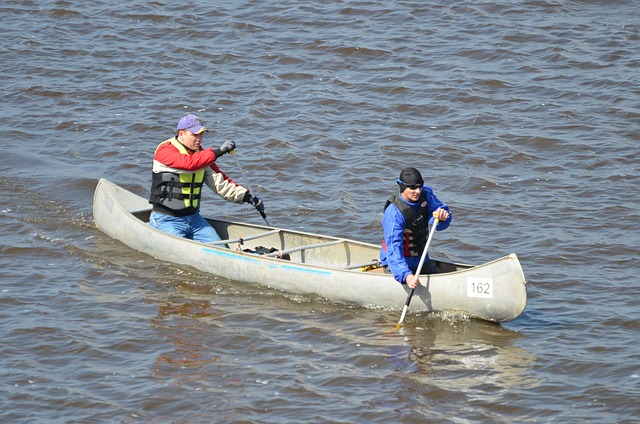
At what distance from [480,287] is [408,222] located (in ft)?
2.89

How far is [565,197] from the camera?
1233 centimetres

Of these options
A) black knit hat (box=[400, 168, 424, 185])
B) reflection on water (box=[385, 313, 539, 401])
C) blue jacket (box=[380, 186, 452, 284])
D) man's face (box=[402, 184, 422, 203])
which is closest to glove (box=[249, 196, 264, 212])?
blue jacket (box=[380, 186, 452, 284])

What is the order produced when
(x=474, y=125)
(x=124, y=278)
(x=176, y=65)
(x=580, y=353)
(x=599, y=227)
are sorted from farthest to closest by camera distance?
(x=176, y=65)
(x=474, y=125)
(x=599, y=227)
(x=124, y=278)
(x=580, y=353)

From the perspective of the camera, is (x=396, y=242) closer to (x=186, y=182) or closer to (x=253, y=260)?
(x=253, y=260)

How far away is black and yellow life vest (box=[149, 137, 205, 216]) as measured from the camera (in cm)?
1064

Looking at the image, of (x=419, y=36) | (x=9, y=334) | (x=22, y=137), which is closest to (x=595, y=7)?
(x=419, y=36)

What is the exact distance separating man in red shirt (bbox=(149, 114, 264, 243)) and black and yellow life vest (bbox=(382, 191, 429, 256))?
212 centimetres

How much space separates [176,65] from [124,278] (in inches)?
293

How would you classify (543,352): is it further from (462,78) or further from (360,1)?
(360,1)

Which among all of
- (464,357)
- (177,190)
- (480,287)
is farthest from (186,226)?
(464,357)

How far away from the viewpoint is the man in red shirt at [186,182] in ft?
34.4

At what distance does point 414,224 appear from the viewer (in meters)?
9.38

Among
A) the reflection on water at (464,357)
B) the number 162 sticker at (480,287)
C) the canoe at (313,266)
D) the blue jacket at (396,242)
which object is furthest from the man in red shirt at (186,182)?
the number 162 sticker at (480,287)

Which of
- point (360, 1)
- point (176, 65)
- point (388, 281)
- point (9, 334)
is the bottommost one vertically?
point (9, 334)
